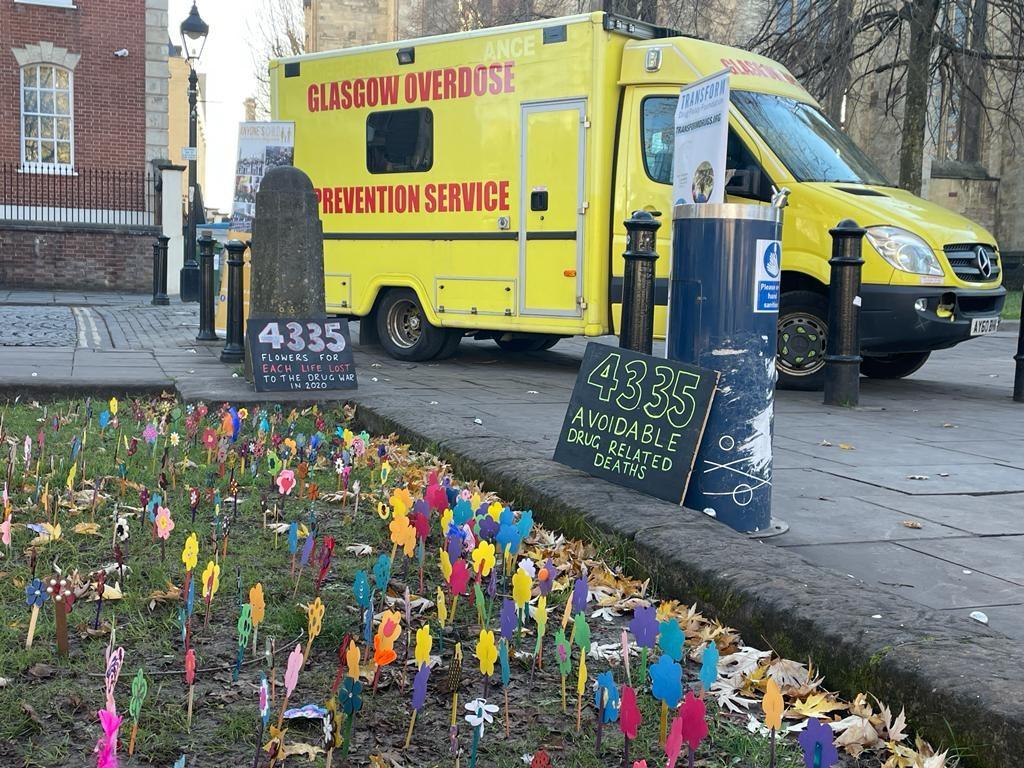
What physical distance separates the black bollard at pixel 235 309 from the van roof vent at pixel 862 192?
16.8ft

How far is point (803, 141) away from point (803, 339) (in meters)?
1.73

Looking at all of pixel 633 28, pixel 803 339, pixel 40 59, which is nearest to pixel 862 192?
pixel 803 339

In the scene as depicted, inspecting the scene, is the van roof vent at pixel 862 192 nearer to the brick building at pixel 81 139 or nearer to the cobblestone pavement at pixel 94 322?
the cobblestone pavement at pixel 94 322

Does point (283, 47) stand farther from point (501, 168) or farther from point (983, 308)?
point (983, 308)

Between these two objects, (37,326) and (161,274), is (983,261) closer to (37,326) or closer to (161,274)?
(37,326)

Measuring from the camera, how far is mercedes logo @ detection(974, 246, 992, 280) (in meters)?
8.85

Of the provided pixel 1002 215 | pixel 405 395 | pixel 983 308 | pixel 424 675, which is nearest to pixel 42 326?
pixel 405 395

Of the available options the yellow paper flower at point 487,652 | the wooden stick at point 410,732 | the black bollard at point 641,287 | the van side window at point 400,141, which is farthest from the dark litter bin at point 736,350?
the van side window at point 400,141

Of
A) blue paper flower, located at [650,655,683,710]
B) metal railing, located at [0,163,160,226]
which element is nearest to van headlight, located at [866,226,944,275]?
blue paper flower, located at [650,655,683,710]

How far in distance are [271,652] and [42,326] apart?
11.4 meters

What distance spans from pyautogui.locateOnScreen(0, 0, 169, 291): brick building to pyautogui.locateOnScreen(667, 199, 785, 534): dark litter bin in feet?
70.2

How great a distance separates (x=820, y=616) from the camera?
2662 millimetres

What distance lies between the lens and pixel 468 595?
3.25 meters

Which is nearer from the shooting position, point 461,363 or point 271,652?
point 271,652
